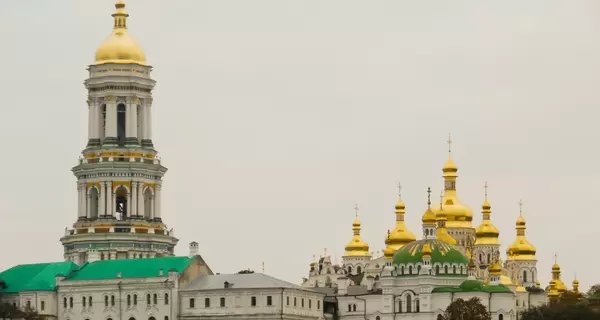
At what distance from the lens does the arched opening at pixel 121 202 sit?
481ft

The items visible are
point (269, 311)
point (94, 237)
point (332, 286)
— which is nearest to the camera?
point (269, 311)

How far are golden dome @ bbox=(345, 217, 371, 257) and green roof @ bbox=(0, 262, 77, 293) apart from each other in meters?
28.8

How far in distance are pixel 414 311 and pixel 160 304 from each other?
15199 mm

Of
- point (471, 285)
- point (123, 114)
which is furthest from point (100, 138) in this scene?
point (471, 285)

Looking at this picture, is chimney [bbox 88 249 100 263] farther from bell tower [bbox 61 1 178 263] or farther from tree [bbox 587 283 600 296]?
tree [bbox 587 283 600 296]

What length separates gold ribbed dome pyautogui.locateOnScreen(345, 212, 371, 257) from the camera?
168 m

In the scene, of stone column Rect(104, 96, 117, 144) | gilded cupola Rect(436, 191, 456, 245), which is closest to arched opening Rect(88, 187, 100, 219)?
stone column Rect(104, 96, 117, 144)

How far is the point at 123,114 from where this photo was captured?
485 feet

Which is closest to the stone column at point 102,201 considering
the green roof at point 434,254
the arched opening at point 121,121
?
the arched opening at point 121,121

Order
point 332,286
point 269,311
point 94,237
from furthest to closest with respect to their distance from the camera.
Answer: point 332,286, point 94,237, point 269,311

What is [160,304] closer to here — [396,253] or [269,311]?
[269,311]

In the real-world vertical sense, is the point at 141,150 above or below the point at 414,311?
above

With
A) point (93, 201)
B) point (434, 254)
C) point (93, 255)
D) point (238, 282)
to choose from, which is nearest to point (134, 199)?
point (93, 201)

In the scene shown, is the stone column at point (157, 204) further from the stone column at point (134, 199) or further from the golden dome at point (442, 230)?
the golden dome at point (442, 230)
